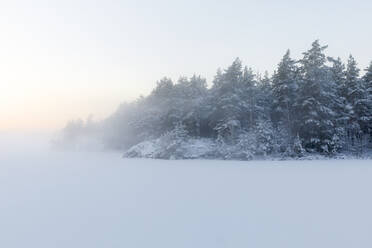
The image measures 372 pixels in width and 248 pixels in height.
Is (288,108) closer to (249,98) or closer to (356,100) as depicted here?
(249,98)

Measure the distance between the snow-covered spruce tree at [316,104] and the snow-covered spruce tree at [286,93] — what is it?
2.88ft

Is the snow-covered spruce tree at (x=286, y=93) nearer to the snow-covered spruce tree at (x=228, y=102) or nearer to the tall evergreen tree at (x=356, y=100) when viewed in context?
the snow-covered spruce tree at (x=228, y=102)

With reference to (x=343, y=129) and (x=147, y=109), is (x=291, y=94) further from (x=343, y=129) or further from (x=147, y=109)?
(x=147, y=109)

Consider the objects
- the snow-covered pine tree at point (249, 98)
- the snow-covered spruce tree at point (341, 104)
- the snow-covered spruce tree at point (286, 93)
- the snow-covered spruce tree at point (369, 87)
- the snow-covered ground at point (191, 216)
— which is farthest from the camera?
the snow-covered pine tree at point (249, 98)

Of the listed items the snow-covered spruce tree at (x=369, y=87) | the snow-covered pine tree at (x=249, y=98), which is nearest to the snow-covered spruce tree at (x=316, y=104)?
the snow-covered spruce tree at (x=369, y=87)

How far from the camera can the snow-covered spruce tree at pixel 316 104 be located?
1106 inches

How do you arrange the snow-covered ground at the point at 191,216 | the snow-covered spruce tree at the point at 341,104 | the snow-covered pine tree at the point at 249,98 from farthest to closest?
the snow-covered pine tree at the point at 249,98, the snow-covered spruce tree at the point at 341,104, the snow-covered ground at the point at 191,216

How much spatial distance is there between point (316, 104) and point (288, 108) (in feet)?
10.6

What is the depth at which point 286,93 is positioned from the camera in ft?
101

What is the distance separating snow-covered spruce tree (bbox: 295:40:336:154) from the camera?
2809 cm

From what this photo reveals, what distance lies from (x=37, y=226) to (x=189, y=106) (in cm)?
3011

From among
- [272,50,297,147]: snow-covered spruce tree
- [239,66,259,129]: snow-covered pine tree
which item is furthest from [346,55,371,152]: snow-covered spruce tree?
[239,66,259,129]: snow-covered pine tree

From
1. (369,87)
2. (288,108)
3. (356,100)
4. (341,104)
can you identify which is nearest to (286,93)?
(288,108)

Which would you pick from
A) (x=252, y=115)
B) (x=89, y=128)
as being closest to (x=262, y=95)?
(x=252, y=115)
